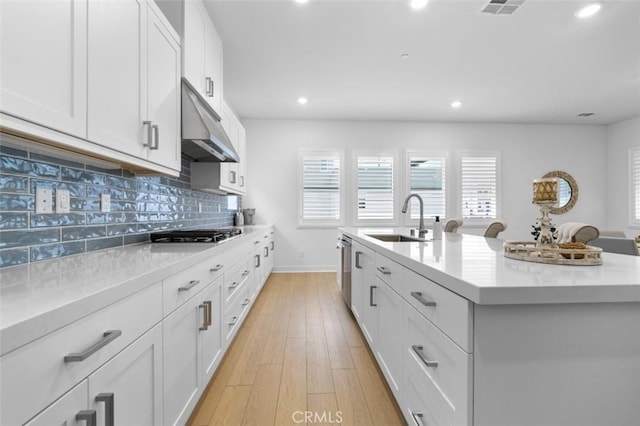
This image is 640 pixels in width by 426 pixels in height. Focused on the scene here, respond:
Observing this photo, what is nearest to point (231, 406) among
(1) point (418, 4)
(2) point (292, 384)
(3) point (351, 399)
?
(2) point (292, 384)

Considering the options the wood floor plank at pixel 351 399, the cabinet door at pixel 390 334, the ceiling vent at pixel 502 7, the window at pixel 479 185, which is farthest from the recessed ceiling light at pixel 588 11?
the wood floor plank at pixel 351 399

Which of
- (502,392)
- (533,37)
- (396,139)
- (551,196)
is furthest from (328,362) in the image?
(396,139)

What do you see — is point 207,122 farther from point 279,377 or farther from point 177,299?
point 279,377

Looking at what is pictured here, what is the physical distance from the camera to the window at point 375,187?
18.1 ft

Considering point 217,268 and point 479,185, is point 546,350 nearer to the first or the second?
point 217,268

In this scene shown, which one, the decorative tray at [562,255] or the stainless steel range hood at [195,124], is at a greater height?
the stainless steel range hood at [195,124]

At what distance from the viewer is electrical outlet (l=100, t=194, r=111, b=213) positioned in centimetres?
162

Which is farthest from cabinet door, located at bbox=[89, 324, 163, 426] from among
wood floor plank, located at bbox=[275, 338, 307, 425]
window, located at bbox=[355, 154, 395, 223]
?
window, located at bbox=[355, 154, 395, 223]

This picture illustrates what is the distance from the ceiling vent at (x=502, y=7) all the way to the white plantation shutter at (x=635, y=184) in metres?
4.98

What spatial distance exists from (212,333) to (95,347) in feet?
3.65

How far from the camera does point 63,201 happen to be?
4.45 feet

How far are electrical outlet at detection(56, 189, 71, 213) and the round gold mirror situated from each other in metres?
7.25

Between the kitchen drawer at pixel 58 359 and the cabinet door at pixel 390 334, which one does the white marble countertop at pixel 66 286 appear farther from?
the cabinet door at pixel 390 334

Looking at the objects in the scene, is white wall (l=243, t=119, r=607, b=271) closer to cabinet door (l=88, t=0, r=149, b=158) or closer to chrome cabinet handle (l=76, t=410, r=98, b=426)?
cabinet door (l=88, t=0, r=149, b=158)
